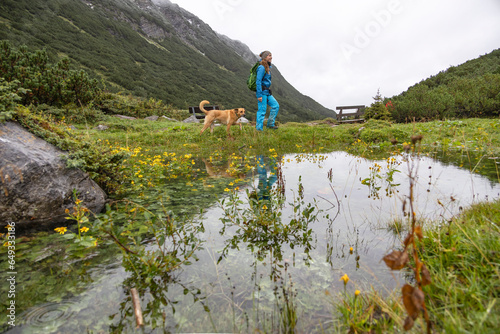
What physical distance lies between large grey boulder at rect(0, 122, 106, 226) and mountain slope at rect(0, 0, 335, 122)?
62.1 m

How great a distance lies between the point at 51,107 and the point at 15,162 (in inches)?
733

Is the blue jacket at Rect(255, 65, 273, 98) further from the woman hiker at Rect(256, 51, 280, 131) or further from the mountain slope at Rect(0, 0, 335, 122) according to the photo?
the mountain slope at Rect(0, 0, 335, 122)

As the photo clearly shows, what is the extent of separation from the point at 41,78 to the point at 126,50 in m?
95.8

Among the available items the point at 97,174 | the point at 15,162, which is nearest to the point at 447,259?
the point at 97,174

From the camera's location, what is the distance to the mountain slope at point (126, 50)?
61.3 metres

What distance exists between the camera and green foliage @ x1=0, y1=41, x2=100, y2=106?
54.8 ft

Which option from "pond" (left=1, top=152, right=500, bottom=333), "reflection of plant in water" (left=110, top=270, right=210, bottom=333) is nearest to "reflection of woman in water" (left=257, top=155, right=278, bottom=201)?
"pond" (left=1, top=152, right=500, bottom=333)

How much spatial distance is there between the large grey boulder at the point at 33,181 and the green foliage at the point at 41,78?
17.9 metres

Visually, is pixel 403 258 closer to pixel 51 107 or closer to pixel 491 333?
pixel 491 333

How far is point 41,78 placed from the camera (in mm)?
17000

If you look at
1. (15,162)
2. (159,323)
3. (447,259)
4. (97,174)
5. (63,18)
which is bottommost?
(159,323)

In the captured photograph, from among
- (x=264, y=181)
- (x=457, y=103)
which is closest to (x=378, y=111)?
(x=457, y=103)

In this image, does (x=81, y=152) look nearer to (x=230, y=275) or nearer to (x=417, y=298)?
(x=230, y=275)

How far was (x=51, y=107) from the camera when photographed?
17.1 metres
